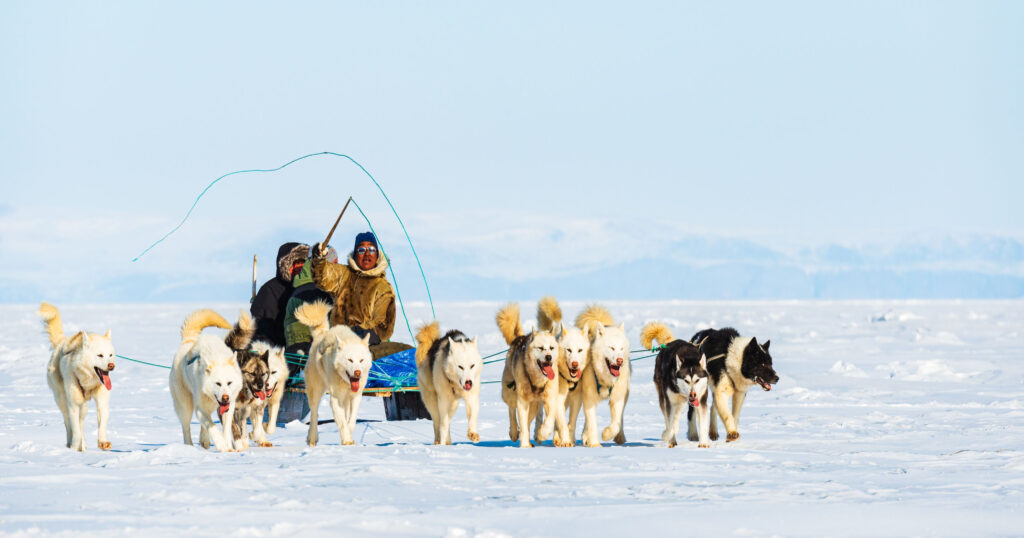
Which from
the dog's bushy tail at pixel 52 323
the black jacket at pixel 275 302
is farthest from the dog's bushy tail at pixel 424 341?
the dog's bushy tail at pixel 52 323

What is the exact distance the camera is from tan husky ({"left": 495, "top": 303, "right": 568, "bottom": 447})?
8.14 meters

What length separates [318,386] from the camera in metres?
8.98

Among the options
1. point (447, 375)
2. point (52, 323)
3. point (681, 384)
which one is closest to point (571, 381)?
point (681, 384)

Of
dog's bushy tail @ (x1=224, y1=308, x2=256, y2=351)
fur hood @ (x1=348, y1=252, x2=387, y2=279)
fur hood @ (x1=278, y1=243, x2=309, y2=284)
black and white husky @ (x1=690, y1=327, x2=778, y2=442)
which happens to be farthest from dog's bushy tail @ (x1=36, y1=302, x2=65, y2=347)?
black and white husky @ (x1=690, y1=327, x2=778, y2=442)

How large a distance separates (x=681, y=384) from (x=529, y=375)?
1065 millimetres

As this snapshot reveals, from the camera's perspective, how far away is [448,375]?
8375 millimetres

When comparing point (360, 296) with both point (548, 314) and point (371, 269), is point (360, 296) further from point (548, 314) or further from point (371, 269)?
point (548, 314)

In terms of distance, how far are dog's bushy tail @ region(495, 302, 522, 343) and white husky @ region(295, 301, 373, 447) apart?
101 centimetres

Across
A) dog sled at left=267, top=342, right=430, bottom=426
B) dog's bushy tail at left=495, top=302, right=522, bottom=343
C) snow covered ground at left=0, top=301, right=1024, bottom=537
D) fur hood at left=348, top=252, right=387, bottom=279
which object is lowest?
snow covered ground at left=0, top=301, right=1024, bottom=537

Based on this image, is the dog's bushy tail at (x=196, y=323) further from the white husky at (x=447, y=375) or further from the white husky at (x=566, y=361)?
the white husky at (x=566, y=361)

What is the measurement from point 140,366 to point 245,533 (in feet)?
49.4

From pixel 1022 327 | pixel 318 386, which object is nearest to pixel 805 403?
pixel 318 386

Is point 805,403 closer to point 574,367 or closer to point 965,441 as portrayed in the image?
point 965,441

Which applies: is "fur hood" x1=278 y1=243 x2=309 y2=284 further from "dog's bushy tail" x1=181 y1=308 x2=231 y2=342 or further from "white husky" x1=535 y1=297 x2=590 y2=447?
"white husky" x1=535 y1=297 x2=590 y2=447
